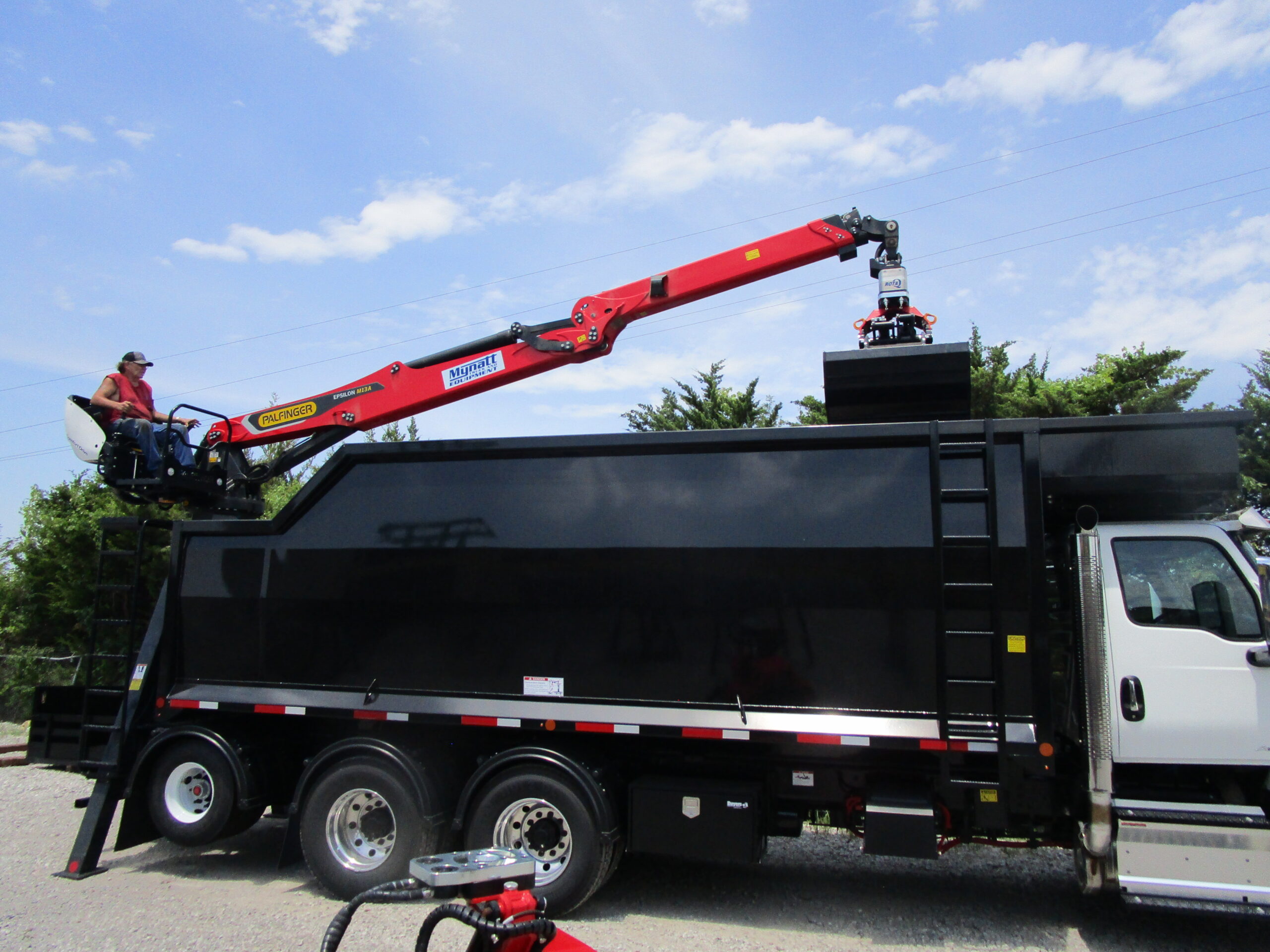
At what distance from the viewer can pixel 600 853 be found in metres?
5.84

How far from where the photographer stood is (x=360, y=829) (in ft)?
21.4

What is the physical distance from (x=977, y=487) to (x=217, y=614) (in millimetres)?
5635

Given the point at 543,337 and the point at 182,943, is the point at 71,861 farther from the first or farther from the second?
the point at 543,337

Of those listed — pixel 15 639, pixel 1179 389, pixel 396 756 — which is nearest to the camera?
pixel 396 756

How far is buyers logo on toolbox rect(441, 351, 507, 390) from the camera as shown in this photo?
7863 millimetres

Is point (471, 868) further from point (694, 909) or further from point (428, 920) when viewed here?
point (694, 909)

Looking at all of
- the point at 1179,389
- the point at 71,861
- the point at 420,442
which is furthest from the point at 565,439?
the point at 1179,389

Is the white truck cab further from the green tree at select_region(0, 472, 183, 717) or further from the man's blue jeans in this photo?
the green tree at select_region(0, 472, 183, 717)

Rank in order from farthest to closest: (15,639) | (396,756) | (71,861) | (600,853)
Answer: (15,639) → (71,861) → (396,756) → (600,853)

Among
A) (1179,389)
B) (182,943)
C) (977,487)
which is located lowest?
(182,943)

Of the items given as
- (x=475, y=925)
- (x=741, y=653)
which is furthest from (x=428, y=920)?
(x=741, y=653)

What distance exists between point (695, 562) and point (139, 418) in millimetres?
5063

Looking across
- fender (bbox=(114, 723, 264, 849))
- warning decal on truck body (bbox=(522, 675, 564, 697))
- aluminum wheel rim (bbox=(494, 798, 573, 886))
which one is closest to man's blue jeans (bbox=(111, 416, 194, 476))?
fender (bbox=(114, 723, 264, 849))

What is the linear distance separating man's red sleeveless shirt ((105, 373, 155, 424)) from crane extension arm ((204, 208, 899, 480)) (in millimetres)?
547
